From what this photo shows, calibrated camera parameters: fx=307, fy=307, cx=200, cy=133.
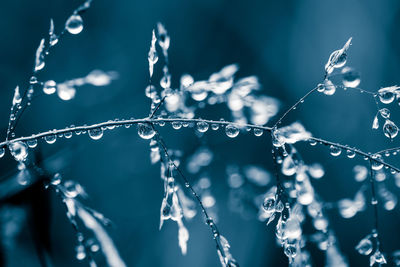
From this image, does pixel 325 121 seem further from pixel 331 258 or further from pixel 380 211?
pixel 331 258

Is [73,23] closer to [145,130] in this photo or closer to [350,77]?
[145,130]

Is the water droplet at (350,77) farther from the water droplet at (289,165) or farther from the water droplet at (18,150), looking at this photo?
the water droplet at (18,150)

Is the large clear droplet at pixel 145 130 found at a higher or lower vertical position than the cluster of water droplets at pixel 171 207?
higher

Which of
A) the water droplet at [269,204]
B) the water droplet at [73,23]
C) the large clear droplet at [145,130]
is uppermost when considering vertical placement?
the water droplet at [73,23]

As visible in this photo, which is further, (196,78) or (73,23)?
(196,78)

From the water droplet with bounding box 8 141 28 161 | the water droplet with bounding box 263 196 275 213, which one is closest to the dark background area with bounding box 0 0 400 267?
the water droplet with bounding box 8 141 28 161

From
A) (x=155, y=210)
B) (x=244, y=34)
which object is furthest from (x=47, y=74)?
(x=244, y=34)

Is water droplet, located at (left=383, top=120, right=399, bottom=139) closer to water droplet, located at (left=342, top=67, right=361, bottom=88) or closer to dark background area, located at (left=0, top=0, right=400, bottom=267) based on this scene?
water droplet, located at (left=342, top=67, right=361, bottom=88)

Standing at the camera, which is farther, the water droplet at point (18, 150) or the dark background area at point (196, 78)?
the dark background area at point (196, 78)

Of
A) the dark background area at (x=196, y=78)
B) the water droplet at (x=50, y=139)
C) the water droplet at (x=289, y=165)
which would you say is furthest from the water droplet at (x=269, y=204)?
the dark background area at (x=196, y=78)

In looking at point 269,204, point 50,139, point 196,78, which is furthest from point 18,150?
point 196,78
